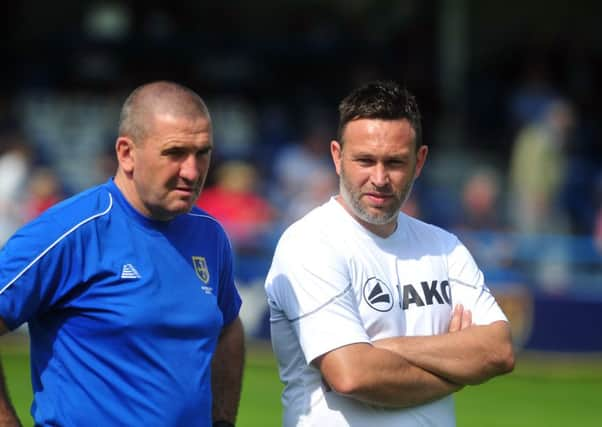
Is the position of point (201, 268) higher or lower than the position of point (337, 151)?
lower

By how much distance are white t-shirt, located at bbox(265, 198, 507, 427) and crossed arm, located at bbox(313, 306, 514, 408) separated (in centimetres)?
6

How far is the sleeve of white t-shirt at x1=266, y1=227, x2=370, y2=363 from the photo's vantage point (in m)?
4.41

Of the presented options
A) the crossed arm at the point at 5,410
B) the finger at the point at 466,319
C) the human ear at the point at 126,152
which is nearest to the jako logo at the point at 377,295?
the finger at the point at 466,319

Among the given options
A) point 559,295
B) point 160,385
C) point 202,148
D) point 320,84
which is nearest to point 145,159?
point 202,148

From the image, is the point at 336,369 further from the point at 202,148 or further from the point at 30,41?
the point at 30,41

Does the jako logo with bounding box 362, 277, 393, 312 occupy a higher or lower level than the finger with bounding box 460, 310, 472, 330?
higher

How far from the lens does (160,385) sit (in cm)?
422

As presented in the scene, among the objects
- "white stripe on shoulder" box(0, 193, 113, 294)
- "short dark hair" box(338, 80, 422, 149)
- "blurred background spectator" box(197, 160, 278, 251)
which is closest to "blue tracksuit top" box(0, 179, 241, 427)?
"white stripe on shoulder" box(0, 193, 113, 294)

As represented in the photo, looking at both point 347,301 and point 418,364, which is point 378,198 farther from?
point 418,364

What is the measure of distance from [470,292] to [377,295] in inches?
19.1

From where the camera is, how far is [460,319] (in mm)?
4715

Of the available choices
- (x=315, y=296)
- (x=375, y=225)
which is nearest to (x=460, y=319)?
(x=375, y=225)

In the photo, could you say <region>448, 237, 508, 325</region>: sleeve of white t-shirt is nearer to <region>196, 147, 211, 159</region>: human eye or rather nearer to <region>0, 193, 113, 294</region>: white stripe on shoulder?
<region>196, 147, 211, 159</region>: human eye

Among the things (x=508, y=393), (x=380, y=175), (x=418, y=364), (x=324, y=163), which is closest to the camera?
(x=418, y=364)
